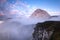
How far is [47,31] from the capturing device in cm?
431

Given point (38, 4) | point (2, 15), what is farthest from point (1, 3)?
point (38, 4)

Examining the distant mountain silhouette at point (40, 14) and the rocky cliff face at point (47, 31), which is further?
the distant mountain silhouette at point (40, 14)

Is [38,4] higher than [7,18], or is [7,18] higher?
[38,4]

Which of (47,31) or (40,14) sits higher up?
(40,14)

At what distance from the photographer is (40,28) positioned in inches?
175

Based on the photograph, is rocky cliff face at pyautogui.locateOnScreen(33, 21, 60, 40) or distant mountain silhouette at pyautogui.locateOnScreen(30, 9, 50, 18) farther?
distant mountain silhouette at pyautogui.locateOnScreen(30, 9, 50, 18)

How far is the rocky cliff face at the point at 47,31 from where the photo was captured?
425cm

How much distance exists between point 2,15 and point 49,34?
169 centimetres

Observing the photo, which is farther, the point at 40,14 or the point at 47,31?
the point at 40,14

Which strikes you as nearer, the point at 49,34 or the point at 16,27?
the point at 49,34

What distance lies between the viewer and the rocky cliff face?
425cm

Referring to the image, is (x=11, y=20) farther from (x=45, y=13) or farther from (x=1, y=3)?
(x=45, y=13)

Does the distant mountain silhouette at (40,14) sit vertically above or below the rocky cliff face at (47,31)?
above

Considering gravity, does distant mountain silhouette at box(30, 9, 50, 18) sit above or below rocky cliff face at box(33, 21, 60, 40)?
above
